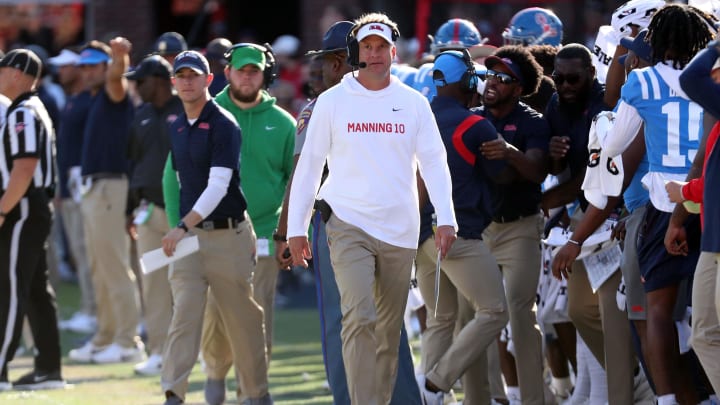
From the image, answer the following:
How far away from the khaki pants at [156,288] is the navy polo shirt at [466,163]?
375 cm

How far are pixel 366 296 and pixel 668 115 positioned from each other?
1.74 meters

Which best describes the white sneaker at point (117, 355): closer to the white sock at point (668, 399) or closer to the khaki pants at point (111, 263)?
the khaki pants at point (111, 263)

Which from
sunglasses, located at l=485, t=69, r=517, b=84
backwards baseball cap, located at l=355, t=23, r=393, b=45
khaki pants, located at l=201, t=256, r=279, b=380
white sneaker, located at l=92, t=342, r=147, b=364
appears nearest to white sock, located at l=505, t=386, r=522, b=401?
khaki pants, located at l=201, t=256, r=279, b=380

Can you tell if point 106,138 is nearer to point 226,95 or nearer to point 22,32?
point 226,95

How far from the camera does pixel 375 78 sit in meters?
7.87

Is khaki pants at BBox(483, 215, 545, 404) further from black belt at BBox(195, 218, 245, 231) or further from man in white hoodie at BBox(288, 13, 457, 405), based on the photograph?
black belt at BBox(195, 218, 245, 231)

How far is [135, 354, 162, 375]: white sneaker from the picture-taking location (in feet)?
39.6

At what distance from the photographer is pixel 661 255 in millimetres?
7551

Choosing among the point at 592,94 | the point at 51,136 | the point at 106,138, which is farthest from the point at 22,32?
the point at 592,94

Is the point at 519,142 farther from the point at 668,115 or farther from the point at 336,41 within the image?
the point at 668,115

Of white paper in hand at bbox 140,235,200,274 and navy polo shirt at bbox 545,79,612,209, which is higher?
navy polo shirt at bbox 545,79,612,209

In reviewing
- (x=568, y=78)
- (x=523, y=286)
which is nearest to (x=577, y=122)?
(x=568, y=78)

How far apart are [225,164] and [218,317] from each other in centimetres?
119

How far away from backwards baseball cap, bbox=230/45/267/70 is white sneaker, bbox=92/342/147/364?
389 cm
